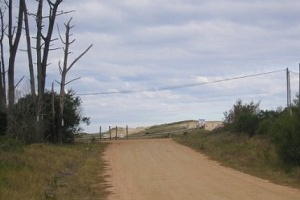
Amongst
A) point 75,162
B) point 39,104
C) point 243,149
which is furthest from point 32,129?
point 243,149

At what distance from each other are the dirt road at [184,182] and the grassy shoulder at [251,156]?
2.92ft

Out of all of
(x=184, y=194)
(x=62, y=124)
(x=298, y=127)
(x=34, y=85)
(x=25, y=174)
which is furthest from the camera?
(x=62, y=124)

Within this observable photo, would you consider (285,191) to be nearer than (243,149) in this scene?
Yes

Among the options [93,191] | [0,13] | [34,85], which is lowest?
[93,191]

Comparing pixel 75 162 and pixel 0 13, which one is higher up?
pixel 0 13

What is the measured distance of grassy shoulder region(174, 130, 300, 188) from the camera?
19305 millimetres

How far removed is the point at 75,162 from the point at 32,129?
9.77m

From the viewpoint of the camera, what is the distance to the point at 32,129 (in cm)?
3419

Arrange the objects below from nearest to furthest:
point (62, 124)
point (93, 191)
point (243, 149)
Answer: point (93, 191) → point (243, 149) → point (62, 124)

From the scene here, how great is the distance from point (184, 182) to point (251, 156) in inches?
400

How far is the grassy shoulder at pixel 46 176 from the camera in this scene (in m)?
14.0

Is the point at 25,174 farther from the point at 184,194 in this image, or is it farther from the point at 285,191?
the point at 285,191

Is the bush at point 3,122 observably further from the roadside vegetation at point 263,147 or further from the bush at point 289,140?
the bush at point 289,140

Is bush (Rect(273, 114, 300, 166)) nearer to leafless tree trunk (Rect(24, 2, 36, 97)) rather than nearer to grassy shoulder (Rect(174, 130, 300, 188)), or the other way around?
grassy shoulder (Rect(174, 130, 300, 188))
